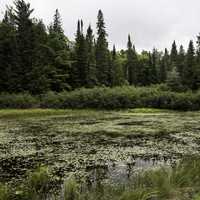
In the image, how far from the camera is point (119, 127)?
20.7 metres

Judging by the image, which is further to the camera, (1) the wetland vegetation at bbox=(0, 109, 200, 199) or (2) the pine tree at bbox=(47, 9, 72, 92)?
(2) the pine tree at bbox=(47, 9, 72, 92)

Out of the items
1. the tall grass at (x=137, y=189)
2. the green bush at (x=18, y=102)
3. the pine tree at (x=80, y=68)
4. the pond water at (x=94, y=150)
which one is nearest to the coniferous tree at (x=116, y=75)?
the pine tree at (x=80, y=68)

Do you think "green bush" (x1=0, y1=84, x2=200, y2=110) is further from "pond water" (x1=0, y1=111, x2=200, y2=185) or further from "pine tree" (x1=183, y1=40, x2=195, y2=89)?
"pond water" (x1=0, y1=111, x2=200, y2=185)

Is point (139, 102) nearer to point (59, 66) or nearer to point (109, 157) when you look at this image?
point (59, 66)

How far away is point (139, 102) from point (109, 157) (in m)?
25.4

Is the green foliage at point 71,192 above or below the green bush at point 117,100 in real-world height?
below

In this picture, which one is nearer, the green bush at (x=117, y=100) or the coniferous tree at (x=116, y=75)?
the green bush at (x=117, y=100)

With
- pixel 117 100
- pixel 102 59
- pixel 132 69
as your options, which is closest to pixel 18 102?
pixel 117 100

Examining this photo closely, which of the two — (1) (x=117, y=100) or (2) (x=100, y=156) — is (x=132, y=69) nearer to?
(1) (x=117, y=100)

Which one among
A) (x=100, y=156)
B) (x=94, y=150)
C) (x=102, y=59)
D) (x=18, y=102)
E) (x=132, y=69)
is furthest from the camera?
(x=132, y=69)

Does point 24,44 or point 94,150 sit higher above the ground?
point 24,44

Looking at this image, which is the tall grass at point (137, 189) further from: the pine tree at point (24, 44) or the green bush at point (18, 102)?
the pine tree at point (24, 44)

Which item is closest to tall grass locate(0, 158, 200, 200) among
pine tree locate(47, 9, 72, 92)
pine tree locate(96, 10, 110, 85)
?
pine tree locate(47, 9, 72, 92)

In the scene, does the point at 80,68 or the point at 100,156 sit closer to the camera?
the point at 100,156
